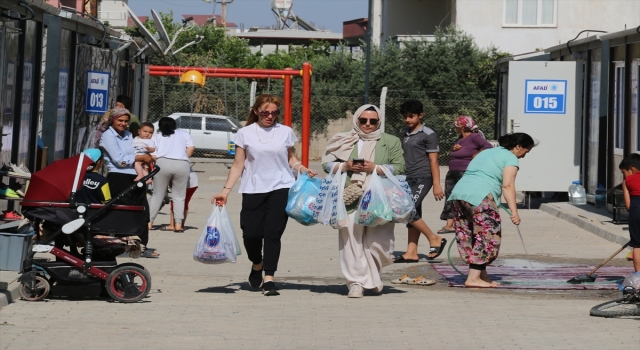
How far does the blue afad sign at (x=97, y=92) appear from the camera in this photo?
16812 mm

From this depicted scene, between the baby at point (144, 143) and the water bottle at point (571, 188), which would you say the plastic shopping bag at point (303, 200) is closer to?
the baby at point (144, 143)

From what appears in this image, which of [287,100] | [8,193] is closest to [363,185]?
[8,193]

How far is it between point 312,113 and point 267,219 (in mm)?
24898

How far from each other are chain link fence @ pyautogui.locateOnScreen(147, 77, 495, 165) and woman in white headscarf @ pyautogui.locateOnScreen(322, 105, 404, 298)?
75.9 ft

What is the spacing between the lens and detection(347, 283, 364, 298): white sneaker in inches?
366

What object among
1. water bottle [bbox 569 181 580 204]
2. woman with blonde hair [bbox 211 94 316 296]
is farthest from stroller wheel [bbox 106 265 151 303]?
water bottle [bbox 569 181 580 204]

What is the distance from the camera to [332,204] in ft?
30.1

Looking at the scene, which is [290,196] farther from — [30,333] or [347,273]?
[30,333]

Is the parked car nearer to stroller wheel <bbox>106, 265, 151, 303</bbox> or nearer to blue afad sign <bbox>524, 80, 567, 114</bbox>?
blue afad sign <bbox>524, 80, 567, 114</bbox>

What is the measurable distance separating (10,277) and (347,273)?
2895mm

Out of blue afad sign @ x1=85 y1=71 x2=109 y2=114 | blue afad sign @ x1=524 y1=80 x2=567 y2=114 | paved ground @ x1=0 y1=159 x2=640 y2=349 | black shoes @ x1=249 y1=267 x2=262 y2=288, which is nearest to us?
paved ground @ x1=0 y1=159 x2=640 y2=349

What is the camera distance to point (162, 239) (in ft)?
45.9

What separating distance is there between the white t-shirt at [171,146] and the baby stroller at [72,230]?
5.38 m

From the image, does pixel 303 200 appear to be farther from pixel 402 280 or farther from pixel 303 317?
pixel 402 280
